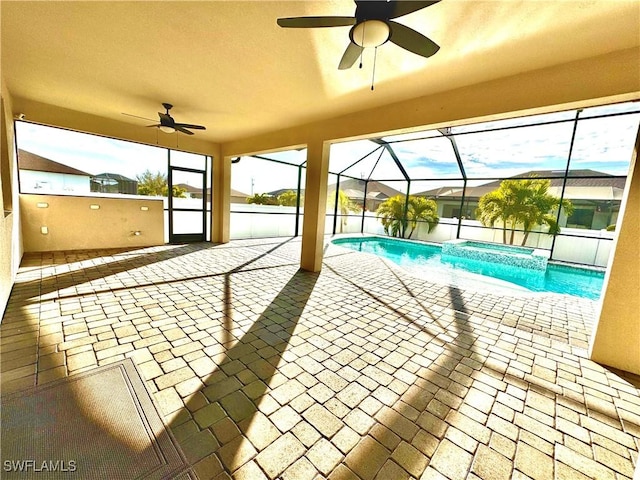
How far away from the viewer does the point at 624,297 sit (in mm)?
2264

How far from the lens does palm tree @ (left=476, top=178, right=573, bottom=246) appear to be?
8.24 metres

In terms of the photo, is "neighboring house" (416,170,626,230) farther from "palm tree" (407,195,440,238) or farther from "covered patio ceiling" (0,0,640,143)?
"covered patio ceiling" (0,0,640,143)

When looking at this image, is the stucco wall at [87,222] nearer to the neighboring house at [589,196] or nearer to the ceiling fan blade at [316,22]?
the ceiling fan blade at [316,22]

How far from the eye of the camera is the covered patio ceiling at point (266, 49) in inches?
76.0

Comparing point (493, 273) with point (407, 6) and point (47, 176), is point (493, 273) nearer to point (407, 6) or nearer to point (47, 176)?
point (407, 6)

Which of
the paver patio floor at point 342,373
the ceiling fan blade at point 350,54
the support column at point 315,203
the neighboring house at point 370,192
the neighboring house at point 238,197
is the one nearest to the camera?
the paver patio floor at point 342,373

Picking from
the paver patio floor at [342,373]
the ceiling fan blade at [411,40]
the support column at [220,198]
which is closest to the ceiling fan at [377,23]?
the ceiling fan blade at [411,40]

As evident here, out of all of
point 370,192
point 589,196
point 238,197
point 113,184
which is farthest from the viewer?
point 370,192

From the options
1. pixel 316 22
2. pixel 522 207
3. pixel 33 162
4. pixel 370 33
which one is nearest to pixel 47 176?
pixel 33 162

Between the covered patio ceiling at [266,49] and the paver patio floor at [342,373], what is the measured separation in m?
2.71

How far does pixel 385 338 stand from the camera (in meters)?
2.58

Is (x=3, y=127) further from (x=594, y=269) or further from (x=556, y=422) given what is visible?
(x=594, y=269)

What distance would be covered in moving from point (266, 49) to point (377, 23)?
130cm

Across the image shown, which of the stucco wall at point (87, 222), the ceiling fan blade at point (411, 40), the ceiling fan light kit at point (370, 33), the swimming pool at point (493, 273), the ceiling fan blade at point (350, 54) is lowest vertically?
the swimming pool at point (493, 273)
